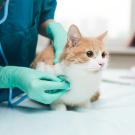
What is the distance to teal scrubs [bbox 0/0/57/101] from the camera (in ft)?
3.35

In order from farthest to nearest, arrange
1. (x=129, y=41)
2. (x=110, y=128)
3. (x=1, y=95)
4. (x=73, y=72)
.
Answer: (x=129, y=41) → (x=1, y=95) → (x=73, y=72) → (x=110, y=128)

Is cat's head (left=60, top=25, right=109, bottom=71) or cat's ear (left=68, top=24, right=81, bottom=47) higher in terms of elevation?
cat's ear (left=68, top=24, right=81, bottom=47)

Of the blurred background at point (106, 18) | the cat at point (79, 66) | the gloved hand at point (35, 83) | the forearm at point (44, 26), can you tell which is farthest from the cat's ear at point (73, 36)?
the blurred background at point (106, 18)

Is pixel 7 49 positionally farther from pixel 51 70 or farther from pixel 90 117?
pixel 90 117

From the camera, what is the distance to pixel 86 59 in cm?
86

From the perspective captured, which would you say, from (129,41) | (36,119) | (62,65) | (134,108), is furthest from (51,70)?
(129,41)

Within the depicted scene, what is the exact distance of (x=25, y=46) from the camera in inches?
42.1

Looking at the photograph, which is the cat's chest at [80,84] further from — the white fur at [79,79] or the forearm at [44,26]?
the forearm at [44,26]

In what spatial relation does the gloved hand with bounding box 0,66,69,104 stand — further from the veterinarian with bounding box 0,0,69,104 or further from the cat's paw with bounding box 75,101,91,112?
the cat's paw with bounding box 75,101,91,112

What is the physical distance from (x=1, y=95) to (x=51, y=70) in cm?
20

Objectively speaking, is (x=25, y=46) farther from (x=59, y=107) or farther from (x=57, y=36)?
(x=59, y=107)

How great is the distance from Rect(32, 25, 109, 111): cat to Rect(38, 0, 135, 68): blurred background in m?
1.21

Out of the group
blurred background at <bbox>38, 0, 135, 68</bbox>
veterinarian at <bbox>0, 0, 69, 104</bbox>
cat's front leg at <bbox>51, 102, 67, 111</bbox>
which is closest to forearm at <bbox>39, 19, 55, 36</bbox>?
veterinarian at <bbox>0, 0, 69, 104</bbox>

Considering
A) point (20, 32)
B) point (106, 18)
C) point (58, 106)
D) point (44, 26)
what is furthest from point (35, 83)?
point (106, 18)
